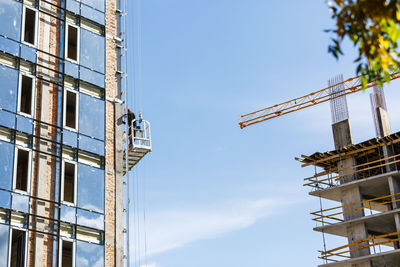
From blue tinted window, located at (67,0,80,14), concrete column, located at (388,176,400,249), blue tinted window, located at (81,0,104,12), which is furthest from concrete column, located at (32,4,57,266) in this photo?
concrete column, located at (388,176,400,249)

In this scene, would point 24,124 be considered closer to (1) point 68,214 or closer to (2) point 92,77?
(1) point 68,214

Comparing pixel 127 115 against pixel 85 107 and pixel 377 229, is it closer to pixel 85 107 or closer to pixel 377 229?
pixel 85 107

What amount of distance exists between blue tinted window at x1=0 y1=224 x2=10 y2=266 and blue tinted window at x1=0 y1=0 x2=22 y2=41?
353 inches

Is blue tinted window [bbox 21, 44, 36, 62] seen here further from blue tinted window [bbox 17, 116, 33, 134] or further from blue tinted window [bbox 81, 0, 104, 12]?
blue tinted window [bbox 81, 0, 104, 12]

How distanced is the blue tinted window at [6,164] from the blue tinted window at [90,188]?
3.65 metres

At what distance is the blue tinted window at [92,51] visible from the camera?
35.0 m

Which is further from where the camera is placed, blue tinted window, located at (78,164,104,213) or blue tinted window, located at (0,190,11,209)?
blue tinted window, located at (78,164,104,213)

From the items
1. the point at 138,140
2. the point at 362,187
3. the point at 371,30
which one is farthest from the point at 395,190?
the point at 371,30

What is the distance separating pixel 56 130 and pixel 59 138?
406 mm

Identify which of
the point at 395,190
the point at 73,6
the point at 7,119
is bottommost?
the point at 7,119

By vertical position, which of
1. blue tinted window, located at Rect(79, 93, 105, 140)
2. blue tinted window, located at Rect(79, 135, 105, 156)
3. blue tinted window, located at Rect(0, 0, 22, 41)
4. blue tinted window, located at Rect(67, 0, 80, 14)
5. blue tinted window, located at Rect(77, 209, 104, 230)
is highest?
blue tinted window, located at Rect(67, 0, 80, 14)

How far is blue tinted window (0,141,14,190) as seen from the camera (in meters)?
28.9

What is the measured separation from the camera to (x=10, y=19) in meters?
32.0

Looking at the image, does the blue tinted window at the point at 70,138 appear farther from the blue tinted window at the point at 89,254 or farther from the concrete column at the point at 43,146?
the blue tinted window at the point at 89,254
